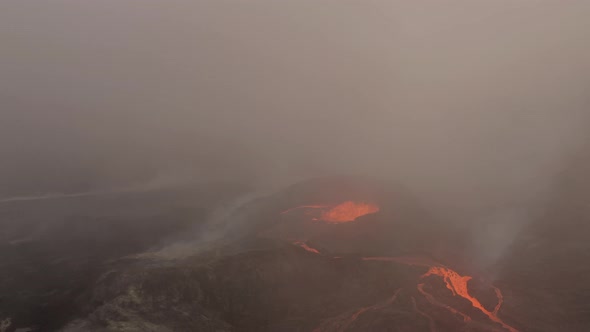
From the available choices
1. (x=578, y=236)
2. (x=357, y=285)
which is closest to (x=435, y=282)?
(x=357, y=285)

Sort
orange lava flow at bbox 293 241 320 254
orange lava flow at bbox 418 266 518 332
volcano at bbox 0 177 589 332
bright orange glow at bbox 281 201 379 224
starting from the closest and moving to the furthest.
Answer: volcano at bbox 0 177 589 332 < orange lava flow at bbox 418 266 518 332 < orange lava flow at bbox 293 241 320 254 < bright orange glow at bbox 281 201 379 224

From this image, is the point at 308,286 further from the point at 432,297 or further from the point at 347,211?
the point at 347,211

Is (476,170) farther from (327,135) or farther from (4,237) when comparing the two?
(4,237)

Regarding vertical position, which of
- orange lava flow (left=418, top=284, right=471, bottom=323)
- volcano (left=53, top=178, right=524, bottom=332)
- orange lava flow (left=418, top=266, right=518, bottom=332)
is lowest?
orange lava flow (left=418, top=266, right=518, bottom=332)

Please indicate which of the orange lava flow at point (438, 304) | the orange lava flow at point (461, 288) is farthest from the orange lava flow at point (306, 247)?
the orange lava flow at point (461, 288)

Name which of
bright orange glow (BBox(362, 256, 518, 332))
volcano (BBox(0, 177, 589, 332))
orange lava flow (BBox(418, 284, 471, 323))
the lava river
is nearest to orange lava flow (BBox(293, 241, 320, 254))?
the lava river

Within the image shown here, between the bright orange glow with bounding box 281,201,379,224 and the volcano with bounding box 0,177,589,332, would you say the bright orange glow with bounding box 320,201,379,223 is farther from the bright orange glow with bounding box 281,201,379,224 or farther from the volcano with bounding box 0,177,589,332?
the volcano with bounding box 0,177,589,332
